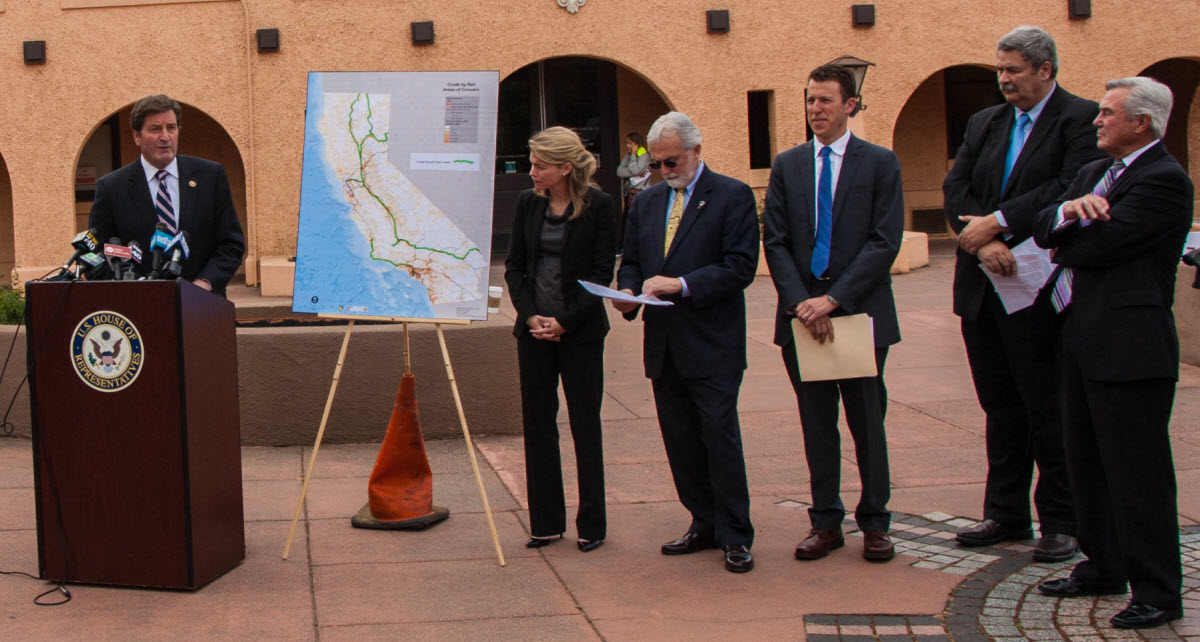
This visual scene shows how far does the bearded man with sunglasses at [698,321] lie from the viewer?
528cm

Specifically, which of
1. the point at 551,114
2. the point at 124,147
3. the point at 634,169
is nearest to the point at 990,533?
the point at 634,169

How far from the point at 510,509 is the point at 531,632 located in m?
1.73

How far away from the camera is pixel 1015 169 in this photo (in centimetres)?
525

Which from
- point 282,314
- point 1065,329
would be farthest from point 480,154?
point 282,314

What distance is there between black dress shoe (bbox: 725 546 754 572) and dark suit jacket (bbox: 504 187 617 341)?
1068 millimetres

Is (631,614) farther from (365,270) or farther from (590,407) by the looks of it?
(365,270)

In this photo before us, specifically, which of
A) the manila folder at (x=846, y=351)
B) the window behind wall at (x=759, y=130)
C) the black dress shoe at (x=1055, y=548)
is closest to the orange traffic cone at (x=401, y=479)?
the manila folder at (x=846, y=351)

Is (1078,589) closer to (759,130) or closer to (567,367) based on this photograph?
(567,367)

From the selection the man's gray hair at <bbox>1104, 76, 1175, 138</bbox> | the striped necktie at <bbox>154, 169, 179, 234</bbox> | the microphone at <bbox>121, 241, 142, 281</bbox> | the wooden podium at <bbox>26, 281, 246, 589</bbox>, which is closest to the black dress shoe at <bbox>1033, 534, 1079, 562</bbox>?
the man's gray hair at <bbox>1104, 76, 1175, 138</bbox>

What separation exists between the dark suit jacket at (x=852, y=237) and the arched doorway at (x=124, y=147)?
14.1 metres

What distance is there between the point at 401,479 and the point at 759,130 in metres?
12.5

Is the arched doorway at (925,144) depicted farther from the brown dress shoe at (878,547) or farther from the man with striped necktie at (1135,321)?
the man with striped necktie at (1135,321)

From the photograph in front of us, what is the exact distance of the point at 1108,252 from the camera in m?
4.37

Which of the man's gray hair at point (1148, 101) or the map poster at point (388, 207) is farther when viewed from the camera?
the map poster at point (388, 207)
